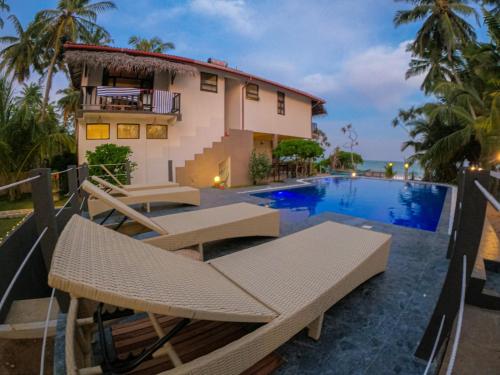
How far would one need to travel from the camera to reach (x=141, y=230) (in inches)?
155

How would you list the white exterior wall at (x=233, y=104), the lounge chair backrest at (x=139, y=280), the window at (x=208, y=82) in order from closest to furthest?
the lounge chair backrest at (x=139, y=280), the window at (x=208, y=82), the white exterior wall at (x=233, y=104)

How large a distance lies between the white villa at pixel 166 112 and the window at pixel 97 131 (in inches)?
1.6

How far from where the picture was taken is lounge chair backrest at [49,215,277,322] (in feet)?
3.27

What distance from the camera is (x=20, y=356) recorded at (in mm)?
1889

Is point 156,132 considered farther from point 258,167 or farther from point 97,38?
point 97,38

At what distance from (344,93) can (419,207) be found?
175ft

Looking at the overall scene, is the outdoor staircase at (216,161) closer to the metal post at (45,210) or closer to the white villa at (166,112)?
the white villa at (166,112)

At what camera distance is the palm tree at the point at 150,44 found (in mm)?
22625

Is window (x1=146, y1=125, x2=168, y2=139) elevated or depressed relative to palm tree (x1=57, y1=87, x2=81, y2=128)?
depressed

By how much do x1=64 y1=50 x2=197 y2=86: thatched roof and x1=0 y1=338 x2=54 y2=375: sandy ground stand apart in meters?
11.1

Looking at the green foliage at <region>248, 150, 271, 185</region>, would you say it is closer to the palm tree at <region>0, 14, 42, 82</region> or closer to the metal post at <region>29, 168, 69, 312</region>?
the metal post at <region>29, 168, 69, 312</region>

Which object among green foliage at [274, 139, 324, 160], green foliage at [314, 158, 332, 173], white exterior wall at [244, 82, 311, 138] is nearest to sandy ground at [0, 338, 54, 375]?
green foliage at [274, 139, 324, 160]

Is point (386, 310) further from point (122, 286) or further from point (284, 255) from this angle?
point (122, 286)

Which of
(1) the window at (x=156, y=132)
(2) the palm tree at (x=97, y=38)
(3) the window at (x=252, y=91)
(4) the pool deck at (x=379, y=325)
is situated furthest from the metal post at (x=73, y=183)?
(2) the palm tree at (x=97, y=38)
